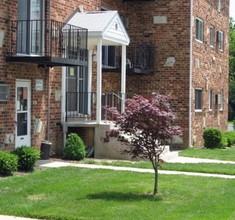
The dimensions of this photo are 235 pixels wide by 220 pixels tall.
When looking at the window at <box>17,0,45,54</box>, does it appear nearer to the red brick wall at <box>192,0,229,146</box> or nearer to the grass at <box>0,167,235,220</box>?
the grass at <box>0,167,235,220</box>

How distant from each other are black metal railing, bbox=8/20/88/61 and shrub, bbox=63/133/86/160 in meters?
2.49

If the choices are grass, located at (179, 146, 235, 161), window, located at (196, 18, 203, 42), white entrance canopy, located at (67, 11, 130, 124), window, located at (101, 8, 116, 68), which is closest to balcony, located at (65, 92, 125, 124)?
white entrance canopy, located at (67, 11, 130, 124)

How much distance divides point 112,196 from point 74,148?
6.28m

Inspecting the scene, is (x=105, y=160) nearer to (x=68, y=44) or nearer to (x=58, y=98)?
(x=58, y=98)

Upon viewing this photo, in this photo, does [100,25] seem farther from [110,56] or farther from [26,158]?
[26,158]

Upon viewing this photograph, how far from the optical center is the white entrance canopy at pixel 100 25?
57.8 ft

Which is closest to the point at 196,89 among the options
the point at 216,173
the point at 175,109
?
the point at 175,109

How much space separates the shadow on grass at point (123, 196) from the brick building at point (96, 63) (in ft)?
16.4

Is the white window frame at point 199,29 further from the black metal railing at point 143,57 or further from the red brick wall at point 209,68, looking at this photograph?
the black metal railing at point 143,57

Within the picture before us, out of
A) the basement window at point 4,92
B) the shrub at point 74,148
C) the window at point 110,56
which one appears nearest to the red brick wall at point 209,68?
the window at point 110,56

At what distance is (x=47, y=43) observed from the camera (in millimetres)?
16203

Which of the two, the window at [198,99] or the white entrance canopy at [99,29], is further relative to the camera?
the window at [198,99]

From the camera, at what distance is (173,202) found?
397 inches

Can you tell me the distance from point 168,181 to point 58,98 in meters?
6.35
